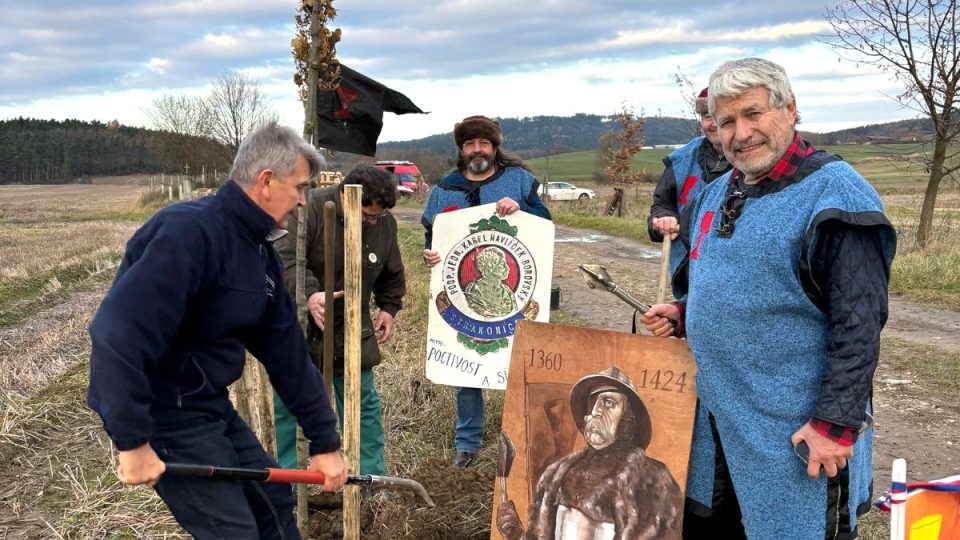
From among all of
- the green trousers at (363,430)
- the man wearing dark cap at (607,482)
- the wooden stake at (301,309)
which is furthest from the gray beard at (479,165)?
the man wearing dark cap at (607,482)

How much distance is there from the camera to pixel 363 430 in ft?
14.0

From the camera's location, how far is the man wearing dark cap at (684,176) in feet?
12.3

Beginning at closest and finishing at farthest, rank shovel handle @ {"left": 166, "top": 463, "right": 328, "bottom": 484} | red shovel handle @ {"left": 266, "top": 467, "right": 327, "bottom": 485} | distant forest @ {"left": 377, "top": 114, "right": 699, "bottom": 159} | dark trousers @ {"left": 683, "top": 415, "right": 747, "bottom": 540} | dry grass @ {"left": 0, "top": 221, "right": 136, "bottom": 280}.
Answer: shovel handle @ {"left": 166, "top": 463, "right": 328, "bottom": 484}
red shovel handle @ {"left": 266, "top": 467, "right": 327, "bottom": 485}
dark trousers @ {"left": 683, "top": 415, "right": 747, "bottom": 540}
dry grass @ {"left": 0, "top": 221, "right": 136, "bottom": 280}
distant forest @ {"left": 377, "top": 114, "right": 699, "bottom": 159}

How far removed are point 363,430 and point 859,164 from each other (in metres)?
41.1

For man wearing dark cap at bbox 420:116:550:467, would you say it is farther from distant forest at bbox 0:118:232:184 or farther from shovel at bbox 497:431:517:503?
distant forest at bbox 0:118:232:184

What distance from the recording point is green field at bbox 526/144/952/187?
12.2m

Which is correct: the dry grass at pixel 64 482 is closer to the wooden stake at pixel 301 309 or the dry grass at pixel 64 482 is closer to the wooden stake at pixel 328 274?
the wooden stake at pixel 301 309

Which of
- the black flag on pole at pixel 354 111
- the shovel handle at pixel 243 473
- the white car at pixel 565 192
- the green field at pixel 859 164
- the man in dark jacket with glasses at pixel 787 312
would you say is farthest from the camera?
the white car at pixel 565 192

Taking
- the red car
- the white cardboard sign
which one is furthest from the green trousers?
the red car

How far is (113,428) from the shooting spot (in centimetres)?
214

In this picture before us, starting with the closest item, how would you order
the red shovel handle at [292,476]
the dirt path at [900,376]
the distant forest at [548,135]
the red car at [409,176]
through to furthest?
1. the red shovel handle at [292,476]
2. the dirt path at [900,376]
3. the red car at [409,176]
4. the distant forest at [548,135]

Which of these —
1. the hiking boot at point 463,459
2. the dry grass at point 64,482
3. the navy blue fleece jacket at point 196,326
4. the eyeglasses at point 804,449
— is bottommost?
the dry grass at point 64,482

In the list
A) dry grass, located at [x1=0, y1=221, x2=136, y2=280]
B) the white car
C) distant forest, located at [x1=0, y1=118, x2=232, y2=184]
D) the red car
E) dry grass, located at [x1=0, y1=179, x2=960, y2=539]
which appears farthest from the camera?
distant forest, located at [x1=0, y1=118, x2=232, y2=184]

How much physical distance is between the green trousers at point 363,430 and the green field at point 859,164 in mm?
2523
